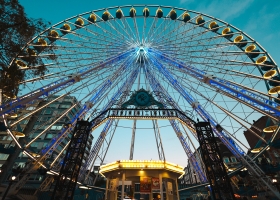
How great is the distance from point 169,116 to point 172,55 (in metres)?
7.42

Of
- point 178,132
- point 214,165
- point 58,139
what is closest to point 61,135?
point 58,139

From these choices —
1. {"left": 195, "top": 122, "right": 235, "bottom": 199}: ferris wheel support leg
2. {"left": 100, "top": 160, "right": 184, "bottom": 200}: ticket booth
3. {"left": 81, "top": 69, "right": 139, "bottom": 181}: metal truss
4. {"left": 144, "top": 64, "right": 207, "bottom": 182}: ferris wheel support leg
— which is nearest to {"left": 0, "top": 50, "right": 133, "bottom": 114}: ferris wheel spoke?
{"left": 81, "top": 69, "right": 139, "bottom": 181}: metal truss

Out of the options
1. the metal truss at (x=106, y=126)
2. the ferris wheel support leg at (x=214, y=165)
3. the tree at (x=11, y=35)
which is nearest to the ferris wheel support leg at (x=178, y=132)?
the metal truss at (x=106, y=126)

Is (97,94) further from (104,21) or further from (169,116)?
(104,21)

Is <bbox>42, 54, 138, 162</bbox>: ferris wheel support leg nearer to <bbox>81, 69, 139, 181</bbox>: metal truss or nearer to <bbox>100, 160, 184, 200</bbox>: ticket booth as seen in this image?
<bbox>81, 69, 139, 181</bbox>: metal truss

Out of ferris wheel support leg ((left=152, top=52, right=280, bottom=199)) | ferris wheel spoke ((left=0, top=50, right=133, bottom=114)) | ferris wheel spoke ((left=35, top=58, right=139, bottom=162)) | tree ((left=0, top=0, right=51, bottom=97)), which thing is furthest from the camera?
ferris wheel spoke ((left=35, top=58, right=139, bottom=162))

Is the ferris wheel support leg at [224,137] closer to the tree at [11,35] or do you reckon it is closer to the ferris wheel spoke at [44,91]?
the ferris wheel spoke at [44,91]

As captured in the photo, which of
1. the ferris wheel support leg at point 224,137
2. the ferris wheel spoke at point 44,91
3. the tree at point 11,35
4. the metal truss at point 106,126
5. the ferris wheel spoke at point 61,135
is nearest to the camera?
the tree at point 11,35

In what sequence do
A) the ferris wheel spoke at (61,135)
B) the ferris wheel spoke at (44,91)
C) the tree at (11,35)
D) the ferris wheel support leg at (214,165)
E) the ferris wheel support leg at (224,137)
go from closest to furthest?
the tree at (11,35) → the ferris wheel support leg at (214,165) → the ferris wheel spoke at (44,91) → the ferris wheel support leg at (224,137) → the ferris wheel spoke at (61,135)

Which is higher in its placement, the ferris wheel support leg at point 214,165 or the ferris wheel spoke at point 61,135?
the ferris wheel spoke at point 61,135

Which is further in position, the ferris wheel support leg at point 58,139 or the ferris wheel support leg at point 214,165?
the ferris wheel support leg at point 58,139

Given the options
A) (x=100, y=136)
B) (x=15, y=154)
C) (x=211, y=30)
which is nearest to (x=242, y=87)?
(x=211, y=30)

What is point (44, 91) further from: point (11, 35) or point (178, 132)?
point (178, 132)

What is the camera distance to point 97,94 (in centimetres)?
2095
